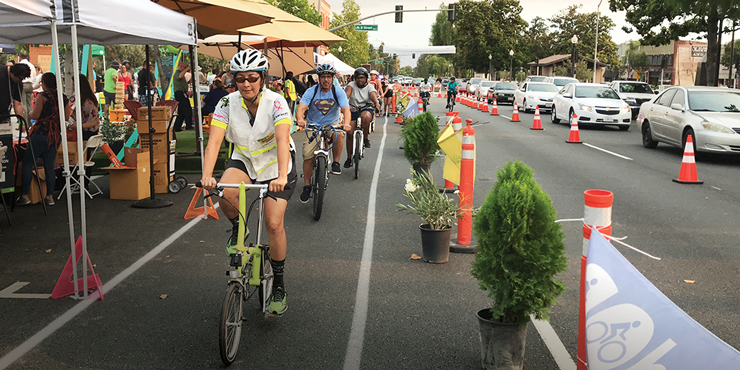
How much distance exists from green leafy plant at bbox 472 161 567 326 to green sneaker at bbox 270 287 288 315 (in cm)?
159

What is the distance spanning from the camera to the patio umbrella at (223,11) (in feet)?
36.2

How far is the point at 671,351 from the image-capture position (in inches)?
100

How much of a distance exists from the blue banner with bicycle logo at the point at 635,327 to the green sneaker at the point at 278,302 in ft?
8.30

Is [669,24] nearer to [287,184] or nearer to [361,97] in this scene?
[361,97]

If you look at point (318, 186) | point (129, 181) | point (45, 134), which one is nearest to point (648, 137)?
point (318, 186)

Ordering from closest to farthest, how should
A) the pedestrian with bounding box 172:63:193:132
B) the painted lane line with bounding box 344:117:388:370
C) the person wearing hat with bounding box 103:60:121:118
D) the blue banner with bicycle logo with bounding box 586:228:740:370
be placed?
the blue banner with bicycle logo with bounding box 586:228:740:370 → the painted lane line with bounding box 344:117:388:370 → the pedestrian with bounding box 172:63:193:132 → the person wearing hat with bounding box 103:60:121:118

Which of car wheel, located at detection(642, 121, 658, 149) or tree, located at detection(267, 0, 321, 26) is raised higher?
tree, located at detection(267, 0, 321, 26)

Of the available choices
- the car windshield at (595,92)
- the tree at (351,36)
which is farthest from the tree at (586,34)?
the car windshield at (595,92)

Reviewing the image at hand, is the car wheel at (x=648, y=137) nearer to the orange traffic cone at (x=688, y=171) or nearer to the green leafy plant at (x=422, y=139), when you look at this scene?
the orange traffic cone at (x=688, y=171)

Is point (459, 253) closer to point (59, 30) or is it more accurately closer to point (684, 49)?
point (59, 30)

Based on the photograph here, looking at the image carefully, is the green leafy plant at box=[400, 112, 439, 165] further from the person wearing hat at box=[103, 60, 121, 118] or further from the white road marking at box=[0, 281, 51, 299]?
the person wearing hat at box=[103, 60, 121, 118]

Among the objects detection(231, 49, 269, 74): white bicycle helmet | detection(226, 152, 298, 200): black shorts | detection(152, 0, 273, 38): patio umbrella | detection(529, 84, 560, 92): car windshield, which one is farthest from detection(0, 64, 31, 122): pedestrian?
detection(529, 84, 560, 92): car windshield

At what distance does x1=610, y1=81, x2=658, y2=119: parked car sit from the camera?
91.5ft

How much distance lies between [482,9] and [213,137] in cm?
9916
